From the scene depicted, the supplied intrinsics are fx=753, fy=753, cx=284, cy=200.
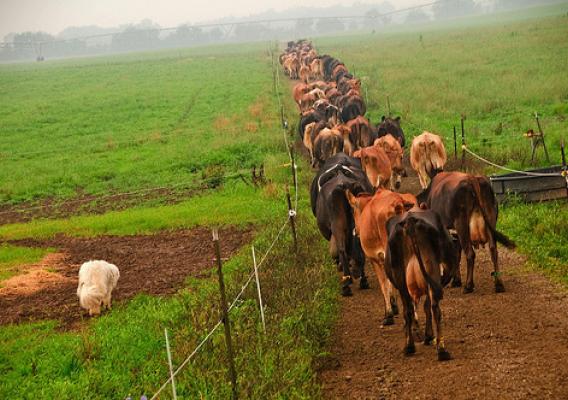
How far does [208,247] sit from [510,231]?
580 centimetres

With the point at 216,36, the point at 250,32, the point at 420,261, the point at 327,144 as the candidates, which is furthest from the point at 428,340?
the point at 216,36

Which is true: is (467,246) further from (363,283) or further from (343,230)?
(343,230)

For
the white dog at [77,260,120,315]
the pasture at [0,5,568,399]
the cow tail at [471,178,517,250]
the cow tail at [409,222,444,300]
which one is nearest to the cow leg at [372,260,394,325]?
the pasture at [0,5,568,399]

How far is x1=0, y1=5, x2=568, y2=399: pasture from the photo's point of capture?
26.0 feet

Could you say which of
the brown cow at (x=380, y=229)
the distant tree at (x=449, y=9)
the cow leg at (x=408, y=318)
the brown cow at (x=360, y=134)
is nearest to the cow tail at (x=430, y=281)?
the cow leg at (x=408, y=318)

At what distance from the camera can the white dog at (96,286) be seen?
11227mm

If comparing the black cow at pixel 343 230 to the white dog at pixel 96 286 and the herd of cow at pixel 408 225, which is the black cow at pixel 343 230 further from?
the white dog at pixel 96 286

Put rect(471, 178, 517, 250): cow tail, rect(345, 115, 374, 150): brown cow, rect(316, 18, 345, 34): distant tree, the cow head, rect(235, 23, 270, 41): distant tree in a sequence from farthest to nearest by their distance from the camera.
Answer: rect(235, 23, 270, 41): distant tree, rect(316, 18, 345, 34): distant tree, rect(345, 115, 374, 150): brown cow, the cow head, rect(471, 178, 517, 250): cow tail

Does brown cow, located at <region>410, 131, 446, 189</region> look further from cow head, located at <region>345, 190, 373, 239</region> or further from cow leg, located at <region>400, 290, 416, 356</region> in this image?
cow leg, located at <region>400, 290, 416, 356</region>

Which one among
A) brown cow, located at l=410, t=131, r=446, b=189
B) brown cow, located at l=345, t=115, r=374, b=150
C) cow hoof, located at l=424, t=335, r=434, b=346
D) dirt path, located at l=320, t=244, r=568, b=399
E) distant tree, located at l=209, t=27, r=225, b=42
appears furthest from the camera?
distant tree, located at l=209, t=27, r=225, b=42

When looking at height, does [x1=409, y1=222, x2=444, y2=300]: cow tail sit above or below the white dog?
above

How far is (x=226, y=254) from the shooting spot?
13.9m

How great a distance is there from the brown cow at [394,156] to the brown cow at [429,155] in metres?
1.05

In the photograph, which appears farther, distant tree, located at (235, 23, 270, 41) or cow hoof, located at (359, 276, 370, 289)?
distant tree, located at (235, 23, 270, 41)
